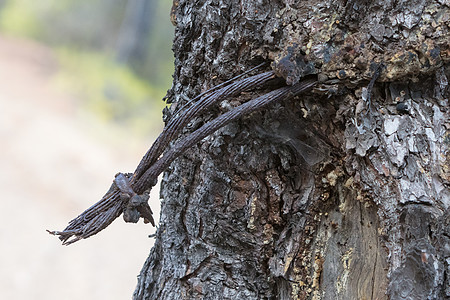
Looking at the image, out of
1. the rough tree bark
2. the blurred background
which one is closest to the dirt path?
the blurred background

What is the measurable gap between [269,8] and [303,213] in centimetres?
28

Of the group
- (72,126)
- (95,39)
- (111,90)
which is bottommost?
(72,126)

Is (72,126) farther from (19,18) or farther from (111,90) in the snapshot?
(19,18)

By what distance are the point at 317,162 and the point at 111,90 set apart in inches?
106

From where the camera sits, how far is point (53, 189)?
2312 mm

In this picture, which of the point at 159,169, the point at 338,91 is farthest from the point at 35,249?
the point at 338,91

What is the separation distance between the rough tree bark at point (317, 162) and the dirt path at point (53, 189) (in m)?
1.42

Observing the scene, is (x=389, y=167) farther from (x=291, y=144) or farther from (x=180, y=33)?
(x=180, y=33)

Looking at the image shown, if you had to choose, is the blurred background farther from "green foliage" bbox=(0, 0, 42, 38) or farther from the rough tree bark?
the rough tree bark

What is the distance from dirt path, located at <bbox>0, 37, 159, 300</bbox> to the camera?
1.88 m

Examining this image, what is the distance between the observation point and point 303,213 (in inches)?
22.3

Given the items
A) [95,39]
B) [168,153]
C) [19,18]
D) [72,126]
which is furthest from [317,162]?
[19,18]

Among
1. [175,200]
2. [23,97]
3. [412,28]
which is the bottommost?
[175,200]

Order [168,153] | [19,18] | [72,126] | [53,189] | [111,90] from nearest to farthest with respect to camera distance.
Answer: [168,153] → [53,189] → [72,126] → [111,90] → [19,18]
